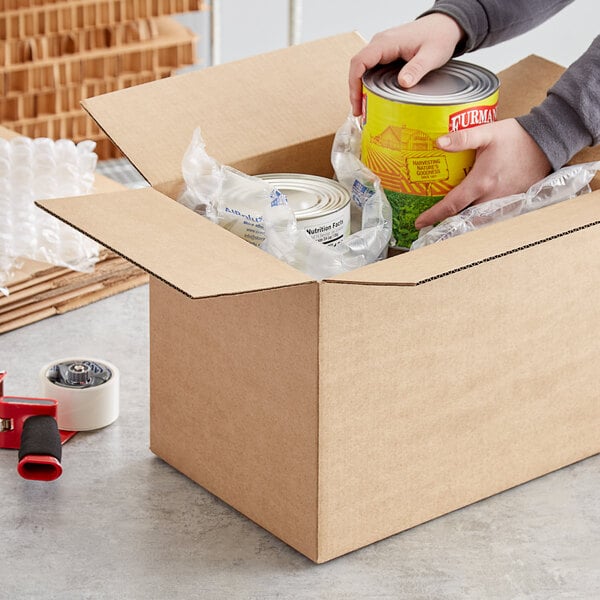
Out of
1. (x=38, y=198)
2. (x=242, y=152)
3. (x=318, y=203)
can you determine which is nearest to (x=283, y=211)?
(x=318, y=203)

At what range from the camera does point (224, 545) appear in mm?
1490

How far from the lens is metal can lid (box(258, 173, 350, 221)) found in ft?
5.03

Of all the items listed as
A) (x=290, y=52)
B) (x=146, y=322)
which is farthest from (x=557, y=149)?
(x=146, y=322)

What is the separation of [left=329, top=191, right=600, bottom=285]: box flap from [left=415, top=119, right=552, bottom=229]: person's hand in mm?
78

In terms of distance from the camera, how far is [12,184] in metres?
2.05

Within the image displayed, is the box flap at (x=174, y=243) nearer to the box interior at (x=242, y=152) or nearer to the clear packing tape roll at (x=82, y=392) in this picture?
the box interior at (x=242, y=152)

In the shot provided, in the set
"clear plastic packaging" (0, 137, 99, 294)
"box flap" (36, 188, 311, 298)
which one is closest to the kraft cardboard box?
"box flap" (36, 188, 311, 298)

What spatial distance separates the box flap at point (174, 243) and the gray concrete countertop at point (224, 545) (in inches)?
14.5

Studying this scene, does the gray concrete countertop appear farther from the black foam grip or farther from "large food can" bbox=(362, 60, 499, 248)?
"large food can" bbox=(362, 60, 499, 248)

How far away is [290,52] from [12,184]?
541 millimetres

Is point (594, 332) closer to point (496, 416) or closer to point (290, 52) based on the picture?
point (496, 416)

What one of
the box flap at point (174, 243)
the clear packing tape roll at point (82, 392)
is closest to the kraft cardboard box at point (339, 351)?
the box flap at point (174, 243)

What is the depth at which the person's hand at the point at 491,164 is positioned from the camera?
1.49m

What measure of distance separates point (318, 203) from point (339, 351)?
0.27m
